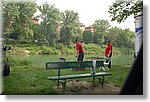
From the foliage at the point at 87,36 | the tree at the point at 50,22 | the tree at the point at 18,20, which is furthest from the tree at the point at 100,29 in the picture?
the tree at the point at 18,20

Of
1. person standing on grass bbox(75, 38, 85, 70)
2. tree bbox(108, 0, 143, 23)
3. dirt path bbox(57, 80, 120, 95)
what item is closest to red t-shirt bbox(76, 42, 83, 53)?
person standing on grass bbox(75, 38, 85, 70)

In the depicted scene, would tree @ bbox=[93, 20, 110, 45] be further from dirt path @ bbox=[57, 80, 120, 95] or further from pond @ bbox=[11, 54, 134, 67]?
dirt path @ bbox=[57, 80, 120, 95]

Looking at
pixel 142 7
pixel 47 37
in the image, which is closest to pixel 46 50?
pixel 47 37

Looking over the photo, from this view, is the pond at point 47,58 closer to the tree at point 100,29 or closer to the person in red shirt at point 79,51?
the person in red shirt at point 79,51

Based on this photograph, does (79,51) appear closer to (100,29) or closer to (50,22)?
(100,29)

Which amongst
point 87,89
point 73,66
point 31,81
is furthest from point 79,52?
point 31,81

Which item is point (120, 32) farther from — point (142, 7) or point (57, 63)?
point (57, 63)
